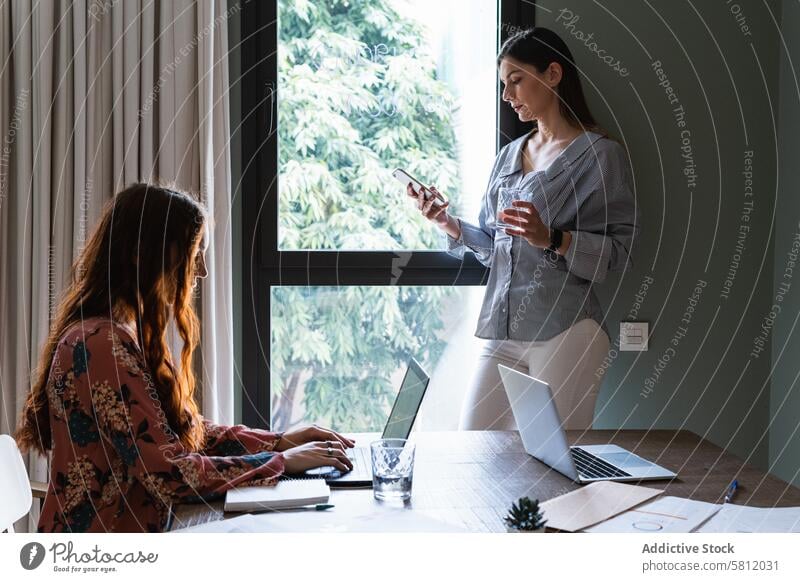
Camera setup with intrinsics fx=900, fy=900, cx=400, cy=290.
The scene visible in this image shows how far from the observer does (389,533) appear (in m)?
1.39

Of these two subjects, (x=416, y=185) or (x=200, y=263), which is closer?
(x=200, y=263)

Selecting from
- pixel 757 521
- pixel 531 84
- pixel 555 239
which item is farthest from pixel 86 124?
pixel 757 521

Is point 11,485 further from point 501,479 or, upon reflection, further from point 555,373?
point 555,373

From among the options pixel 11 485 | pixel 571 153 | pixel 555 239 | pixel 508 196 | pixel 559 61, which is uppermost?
pixel 559 61

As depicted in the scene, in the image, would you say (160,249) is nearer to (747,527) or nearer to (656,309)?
(747,527)

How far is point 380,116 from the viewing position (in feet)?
10.1

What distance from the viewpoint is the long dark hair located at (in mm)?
2625

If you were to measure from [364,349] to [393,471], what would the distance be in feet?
5.44

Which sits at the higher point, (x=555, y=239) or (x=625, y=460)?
(x=555, y=239)

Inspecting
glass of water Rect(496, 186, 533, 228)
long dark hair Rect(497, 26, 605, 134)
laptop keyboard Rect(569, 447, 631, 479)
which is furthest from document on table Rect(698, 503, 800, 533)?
long dark hair Rect(497, 26, 605, 134)

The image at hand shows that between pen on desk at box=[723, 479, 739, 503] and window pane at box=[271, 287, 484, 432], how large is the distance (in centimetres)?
157

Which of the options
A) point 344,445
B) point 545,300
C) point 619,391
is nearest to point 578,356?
point 545,300

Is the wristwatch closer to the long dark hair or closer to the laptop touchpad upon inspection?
the long dark hair

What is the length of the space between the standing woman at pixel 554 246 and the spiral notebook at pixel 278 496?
1072 mm
